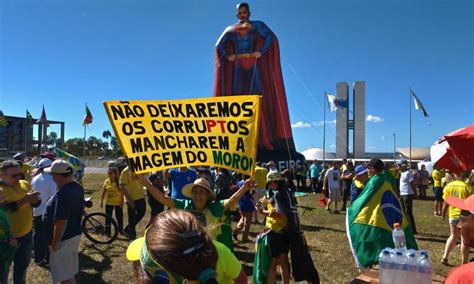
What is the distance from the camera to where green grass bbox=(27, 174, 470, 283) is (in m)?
6.53

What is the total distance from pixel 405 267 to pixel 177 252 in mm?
2013

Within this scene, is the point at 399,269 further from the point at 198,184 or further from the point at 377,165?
the point at 377,165

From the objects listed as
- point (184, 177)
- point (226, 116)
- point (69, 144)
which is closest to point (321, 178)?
point (184, 177)

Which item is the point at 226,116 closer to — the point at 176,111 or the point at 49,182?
the point at 176,111

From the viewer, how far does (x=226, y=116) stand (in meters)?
4.51

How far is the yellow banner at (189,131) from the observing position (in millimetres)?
4352

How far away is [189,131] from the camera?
4512 millimetres

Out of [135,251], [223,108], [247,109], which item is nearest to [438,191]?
[247,109]

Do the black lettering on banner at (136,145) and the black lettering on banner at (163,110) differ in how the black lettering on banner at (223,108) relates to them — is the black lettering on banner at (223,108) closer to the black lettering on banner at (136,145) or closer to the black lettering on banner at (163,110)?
the black lettering on banner at (163,110)

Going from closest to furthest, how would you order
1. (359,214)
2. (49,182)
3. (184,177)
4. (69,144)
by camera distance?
1. (359,214)
2. (49,182)
3. (184,177)
4. (69,144)

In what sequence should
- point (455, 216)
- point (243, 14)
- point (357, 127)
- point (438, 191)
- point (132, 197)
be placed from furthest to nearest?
point (357, 127) → point (243, 14) → point (438, 191) → point (132, 197) → point (455, 216)

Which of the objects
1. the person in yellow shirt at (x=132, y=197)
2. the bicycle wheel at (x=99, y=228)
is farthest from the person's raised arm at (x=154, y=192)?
the bicycle wheel at (x=99, y=228)

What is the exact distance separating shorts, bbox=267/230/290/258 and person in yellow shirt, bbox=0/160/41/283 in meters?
2.79

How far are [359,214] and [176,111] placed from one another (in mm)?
2747
